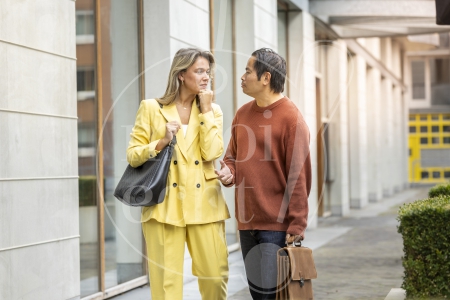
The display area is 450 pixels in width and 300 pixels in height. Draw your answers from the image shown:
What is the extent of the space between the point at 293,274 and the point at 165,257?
77cm

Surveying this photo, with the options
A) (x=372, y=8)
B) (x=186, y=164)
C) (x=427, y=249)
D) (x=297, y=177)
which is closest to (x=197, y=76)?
(x=186, y=164)

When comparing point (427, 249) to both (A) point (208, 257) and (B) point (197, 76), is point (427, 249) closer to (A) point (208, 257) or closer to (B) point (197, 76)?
(A) point (208, 257)

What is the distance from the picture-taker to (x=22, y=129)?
564cm

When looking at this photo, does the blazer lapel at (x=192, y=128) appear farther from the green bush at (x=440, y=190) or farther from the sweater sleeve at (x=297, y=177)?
the green bush at (x=440, y=190)

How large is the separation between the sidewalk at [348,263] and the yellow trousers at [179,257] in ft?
9.53

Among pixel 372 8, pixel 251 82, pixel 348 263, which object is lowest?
pixel 348 263

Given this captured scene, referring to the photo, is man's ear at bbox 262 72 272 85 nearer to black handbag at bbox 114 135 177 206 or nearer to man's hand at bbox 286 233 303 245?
black handbag at bbox 114 135 177 206

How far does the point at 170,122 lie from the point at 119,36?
11.5 feet

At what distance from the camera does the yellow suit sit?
4625 millimetres

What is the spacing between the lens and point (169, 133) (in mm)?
4531

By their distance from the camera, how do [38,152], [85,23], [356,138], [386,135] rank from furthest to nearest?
[386,135], [356,138], [85,23], [38,152]

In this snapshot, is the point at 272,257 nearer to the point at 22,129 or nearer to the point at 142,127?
the point at 142,127

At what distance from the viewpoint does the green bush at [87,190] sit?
6.94 meters

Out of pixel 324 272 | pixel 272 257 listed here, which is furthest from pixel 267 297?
pixel 324 272
